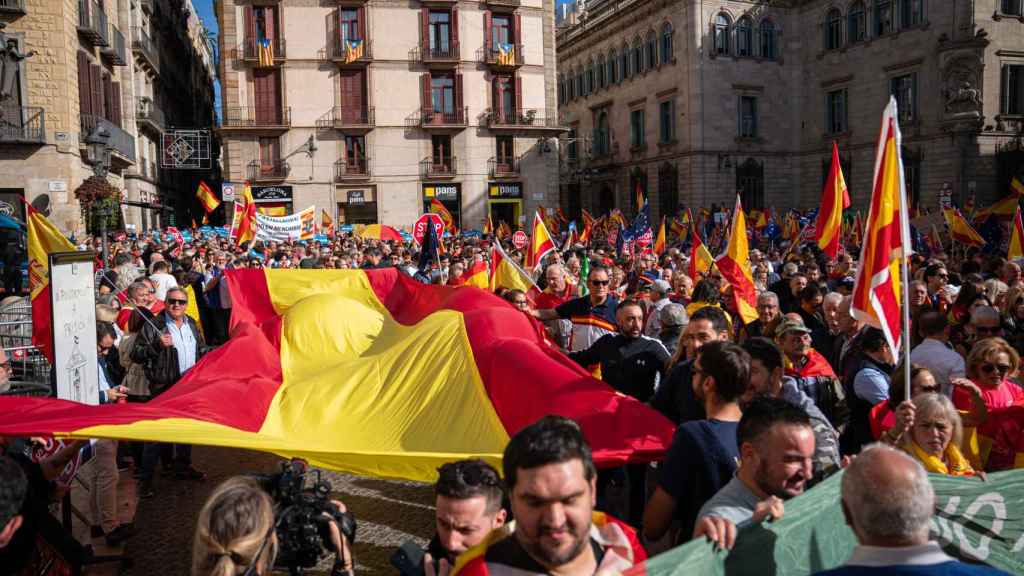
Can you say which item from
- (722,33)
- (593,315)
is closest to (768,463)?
(593,315)

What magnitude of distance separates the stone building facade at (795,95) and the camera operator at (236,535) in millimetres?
33944

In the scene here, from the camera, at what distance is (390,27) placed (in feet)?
115

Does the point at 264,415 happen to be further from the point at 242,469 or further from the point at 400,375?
the point at 242,469

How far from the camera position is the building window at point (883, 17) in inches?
1316

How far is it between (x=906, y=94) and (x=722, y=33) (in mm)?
8964

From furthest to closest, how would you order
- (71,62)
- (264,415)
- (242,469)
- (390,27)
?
1. (390,27)
2. (71,62)
3. (242,469)
4. (264,415)

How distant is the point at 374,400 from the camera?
18.3 ft

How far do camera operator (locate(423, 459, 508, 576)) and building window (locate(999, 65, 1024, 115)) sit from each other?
35602 mm

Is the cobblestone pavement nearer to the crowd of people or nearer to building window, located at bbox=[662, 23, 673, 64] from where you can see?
the crowd of people

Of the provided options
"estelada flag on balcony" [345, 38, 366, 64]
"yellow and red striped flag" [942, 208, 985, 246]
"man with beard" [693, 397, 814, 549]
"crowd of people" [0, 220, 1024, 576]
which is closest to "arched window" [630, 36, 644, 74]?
"estelada flag on balcony" [345, 38, 366, 64]

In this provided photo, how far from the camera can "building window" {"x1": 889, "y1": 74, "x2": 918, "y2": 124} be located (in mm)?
32562

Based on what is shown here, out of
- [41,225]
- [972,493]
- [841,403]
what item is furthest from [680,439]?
[41,225]

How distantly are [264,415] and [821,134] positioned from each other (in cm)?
3779

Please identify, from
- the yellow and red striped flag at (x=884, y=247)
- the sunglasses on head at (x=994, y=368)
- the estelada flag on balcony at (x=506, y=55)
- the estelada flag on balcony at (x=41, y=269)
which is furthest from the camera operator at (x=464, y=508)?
the estelada flag on balcony at (x=506, y=55)
